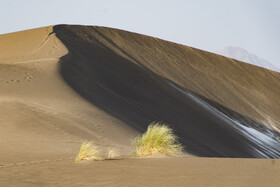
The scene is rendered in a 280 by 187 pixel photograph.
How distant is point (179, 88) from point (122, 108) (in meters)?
14.6

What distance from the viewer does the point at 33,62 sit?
22.6m

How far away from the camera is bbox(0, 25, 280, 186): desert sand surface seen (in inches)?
283

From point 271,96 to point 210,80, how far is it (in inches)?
305

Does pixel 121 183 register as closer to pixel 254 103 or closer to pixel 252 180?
pixel 252 180

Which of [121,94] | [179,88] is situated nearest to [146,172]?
[121,94]

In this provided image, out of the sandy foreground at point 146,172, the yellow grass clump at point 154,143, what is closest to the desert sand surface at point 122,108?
the sandy foreground at point 146,172

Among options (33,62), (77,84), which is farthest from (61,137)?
(33,62)

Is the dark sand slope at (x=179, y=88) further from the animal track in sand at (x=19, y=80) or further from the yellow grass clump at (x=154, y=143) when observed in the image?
the yellow grass clump at (x=154, y=143)

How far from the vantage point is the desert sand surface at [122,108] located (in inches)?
283

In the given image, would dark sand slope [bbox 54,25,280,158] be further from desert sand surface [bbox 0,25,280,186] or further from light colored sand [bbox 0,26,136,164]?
light colored sand [bbox 0,26,136,164]

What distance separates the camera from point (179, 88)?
3244cm

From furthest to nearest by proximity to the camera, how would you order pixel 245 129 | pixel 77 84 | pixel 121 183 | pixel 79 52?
pixel 245 129 → pixel 79 52 → pixel 77 84 → pixel 121 183

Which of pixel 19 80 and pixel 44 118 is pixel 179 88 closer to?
pixel 19 80

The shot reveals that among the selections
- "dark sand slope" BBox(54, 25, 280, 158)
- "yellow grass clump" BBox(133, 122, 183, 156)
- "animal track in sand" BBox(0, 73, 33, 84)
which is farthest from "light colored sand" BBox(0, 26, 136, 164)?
"yellow grass clump" BBox(133, 122, 183, 156)
